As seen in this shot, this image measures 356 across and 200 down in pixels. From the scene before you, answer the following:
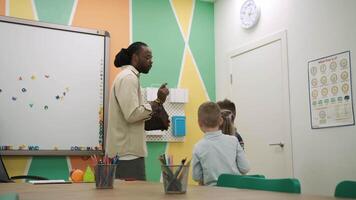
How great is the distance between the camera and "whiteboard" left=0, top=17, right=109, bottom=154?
337cm

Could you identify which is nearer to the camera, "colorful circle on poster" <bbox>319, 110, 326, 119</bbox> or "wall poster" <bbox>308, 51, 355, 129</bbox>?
"wall poster" <bbox>308, 51, 355, 129</bbox>

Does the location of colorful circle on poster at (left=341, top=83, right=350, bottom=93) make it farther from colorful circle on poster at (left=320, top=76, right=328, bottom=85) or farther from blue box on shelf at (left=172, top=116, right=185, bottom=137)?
blue box on shelf at (left=172, top=116, right=185, bottom=137)

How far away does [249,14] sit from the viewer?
4059mm

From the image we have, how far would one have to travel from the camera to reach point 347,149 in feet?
9.59

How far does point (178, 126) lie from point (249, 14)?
1.37 metres

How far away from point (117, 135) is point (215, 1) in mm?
2675

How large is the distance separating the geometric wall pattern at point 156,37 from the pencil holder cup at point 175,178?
262 centimetres

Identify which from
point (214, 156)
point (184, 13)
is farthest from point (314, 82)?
point (184, 13)

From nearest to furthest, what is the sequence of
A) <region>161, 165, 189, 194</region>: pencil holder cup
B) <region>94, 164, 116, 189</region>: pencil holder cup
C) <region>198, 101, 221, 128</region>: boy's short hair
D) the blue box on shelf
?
1. <region>161, 165, 189, 194</region>: pencil holder cup
2. <region>94, 164, 116, 189</region>: pencil holder cup
3. <region>198, 101, 221, 128</region>: boy's short hair
4. the blue box on shelf

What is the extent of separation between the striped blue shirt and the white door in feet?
4.22

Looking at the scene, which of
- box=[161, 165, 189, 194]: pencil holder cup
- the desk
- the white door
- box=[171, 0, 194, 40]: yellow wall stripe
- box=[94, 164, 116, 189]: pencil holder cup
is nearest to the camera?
the desk

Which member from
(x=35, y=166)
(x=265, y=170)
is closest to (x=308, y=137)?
(x=265, y=170)

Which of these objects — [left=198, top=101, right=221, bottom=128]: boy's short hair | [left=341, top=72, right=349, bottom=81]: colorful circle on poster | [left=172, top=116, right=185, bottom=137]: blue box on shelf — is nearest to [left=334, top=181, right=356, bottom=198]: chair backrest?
[left=198, top=101, right=221, bottom=128]: boy's short hair

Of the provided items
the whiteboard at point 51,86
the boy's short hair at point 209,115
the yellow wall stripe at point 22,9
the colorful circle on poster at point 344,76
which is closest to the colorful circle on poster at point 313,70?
the colorful circle on poster at point 344,76
